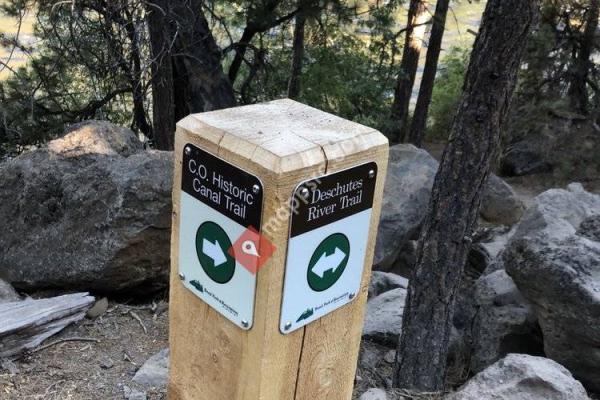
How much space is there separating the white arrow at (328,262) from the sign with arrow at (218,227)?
0.16 metres

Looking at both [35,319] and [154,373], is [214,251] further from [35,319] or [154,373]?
[35,319]

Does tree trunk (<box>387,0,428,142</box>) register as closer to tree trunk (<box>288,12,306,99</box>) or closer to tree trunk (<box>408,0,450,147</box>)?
tree trunk (<box>408,0,450,147</box>)

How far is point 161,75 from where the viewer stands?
22.3ft

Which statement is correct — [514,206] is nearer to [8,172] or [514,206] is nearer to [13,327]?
[8,172]

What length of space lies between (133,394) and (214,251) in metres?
1.60

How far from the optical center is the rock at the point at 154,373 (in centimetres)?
298

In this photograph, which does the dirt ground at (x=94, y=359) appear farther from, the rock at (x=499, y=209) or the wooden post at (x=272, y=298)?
the rock at (x=499, y=209)

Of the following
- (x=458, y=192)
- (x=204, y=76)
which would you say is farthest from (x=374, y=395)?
(x=204, y=76)

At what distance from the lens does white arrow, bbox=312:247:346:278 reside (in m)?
1.57

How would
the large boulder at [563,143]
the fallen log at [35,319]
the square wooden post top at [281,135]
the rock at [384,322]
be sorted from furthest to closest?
the large boulder at [563,143] → the rock at [384,322] → the fallen log at [35,319] → the square wooden post top at [281,135]

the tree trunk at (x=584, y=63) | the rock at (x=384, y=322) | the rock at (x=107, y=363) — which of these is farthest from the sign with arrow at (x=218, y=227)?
the tree trunk at (x=584, y=63)

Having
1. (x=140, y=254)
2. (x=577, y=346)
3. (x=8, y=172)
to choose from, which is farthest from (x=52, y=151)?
(x=577, y=346)

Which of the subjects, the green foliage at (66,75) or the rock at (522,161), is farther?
the rock at (522,161)

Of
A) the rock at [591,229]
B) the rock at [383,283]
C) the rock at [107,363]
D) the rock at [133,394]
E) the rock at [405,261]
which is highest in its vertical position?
the rock at [591,229]
